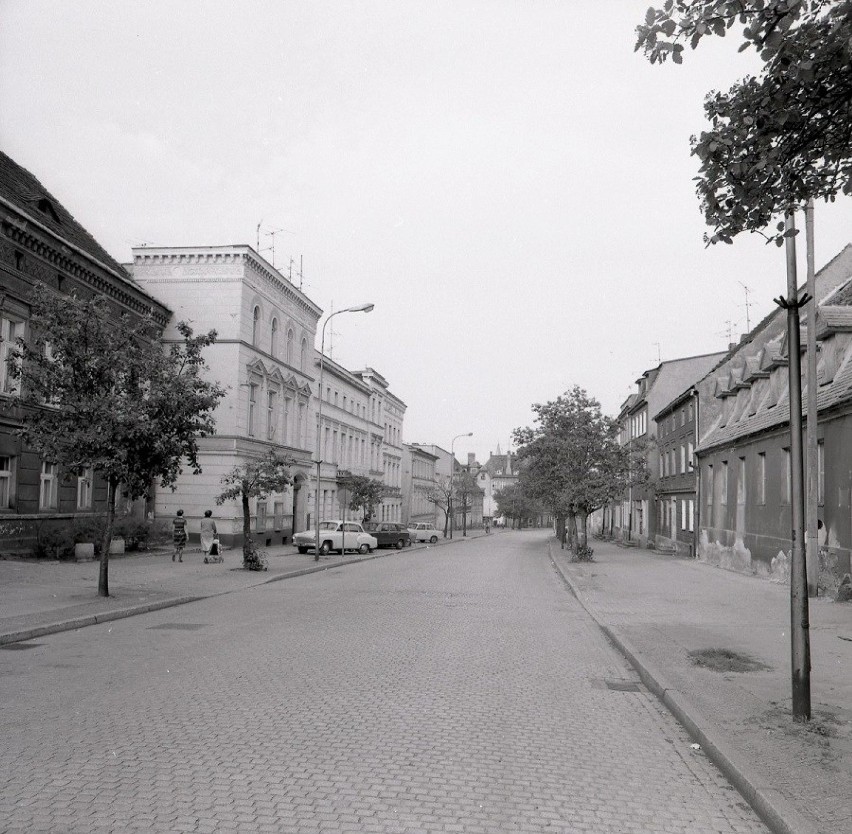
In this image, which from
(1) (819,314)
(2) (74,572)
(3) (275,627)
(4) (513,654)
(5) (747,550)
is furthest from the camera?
(5) (747,550)

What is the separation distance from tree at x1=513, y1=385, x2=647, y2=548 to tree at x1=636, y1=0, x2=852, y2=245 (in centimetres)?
2666

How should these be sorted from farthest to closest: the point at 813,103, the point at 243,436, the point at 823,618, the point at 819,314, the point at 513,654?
1. the point at 243,436
2. the point at 819,314
3. the point at 823,618
4. the point at 513,654
5. the point at 813,103

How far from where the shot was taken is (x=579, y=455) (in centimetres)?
3372

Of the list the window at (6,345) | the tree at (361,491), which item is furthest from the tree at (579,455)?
the window at (6,345)

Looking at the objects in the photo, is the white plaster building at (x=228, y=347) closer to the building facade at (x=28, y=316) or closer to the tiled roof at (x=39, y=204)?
the tiled roof at (x=39, y=204)

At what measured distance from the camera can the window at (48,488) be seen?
2442cm

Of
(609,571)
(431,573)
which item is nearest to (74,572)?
(431,573)

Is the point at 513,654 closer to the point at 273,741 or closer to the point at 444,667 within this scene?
the point at 444,667

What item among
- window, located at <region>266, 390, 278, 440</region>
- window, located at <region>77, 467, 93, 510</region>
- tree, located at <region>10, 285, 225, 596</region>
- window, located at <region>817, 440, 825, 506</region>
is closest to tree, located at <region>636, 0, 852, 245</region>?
tree, located at <region>10, 285, 225, 596</region>

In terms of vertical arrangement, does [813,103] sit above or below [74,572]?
above

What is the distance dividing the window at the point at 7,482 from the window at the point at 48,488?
1.30 m

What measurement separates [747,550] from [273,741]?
20.9 meters

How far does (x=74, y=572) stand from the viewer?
792 inches

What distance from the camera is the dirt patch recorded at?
897 cm
